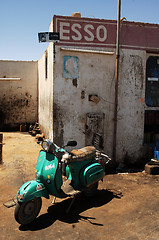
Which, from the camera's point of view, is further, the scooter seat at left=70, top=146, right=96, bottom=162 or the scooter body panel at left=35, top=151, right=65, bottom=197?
the scooter seat at left=70, top=146, right=96, bottom=162

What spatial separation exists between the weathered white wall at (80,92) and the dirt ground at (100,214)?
1671 millimetres

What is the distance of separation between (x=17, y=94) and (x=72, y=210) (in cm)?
1138

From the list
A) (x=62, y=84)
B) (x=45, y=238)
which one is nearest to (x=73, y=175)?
(x=45, y=238)

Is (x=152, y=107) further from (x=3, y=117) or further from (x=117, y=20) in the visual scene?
(x=3, y=117)

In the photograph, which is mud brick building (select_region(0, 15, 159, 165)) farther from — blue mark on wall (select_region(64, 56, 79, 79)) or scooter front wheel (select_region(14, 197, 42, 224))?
scooter front wheel (select_region(14, 197, 42, 224))

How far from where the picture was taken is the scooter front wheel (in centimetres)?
406

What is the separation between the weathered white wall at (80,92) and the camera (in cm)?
727

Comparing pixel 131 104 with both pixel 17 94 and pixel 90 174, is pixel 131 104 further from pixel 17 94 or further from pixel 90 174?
pixel 17 94

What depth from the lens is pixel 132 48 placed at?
7840mm

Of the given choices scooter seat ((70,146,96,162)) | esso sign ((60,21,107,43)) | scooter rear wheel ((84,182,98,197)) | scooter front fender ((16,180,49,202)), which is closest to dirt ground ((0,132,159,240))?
scooter rear wheel ((84,182,98,197))

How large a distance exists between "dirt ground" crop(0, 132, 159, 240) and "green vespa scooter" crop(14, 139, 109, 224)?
30 cm

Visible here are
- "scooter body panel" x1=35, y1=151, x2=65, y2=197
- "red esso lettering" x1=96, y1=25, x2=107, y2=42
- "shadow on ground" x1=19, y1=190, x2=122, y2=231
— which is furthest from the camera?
"red esso lettering" x1=96, y1=25, x2=107, y2=42

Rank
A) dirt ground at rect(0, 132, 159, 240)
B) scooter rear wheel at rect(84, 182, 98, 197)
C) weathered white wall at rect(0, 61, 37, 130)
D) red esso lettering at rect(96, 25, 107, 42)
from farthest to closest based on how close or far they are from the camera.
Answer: weathered white wall at rect(0, 61, 37, 130) < red esso lettering at rect(96, 25, 107, 42) < scooter rear wheel at rect(84, 182, 98, 197) < dirt ground at rect(0, 132, 159, 240)

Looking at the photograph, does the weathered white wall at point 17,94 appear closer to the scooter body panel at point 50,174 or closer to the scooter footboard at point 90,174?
the scooter footboard at point 90,174
